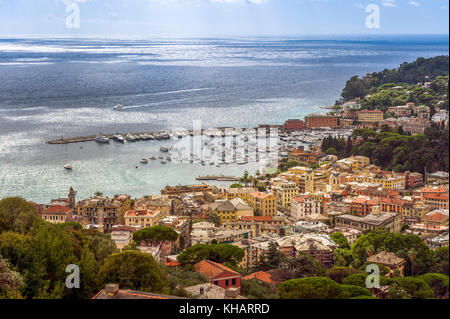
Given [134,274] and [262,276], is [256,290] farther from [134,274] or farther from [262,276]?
[262,276]

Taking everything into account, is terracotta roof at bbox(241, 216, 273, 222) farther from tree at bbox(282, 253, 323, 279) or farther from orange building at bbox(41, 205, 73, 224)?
tree at bbox(282, 253, 323, 279)

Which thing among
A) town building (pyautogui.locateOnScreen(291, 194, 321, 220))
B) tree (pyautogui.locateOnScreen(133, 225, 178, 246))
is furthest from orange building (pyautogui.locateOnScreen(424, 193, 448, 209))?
tree (pyautogui.locateOnScreen(133, 225, 178, 246))

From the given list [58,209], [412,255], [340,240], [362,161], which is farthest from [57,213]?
[362,161]

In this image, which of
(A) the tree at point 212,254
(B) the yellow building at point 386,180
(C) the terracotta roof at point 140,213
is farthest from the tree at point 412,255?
(B) the yellow building at point 386,180

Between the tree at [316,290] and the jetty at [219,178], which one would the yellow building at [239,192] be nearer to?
the jetty at [219,178]

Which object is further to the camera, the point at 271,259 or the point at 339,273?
the point at 271,259

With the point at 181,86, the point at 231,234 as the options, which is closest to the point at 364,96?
the point at 181,86
